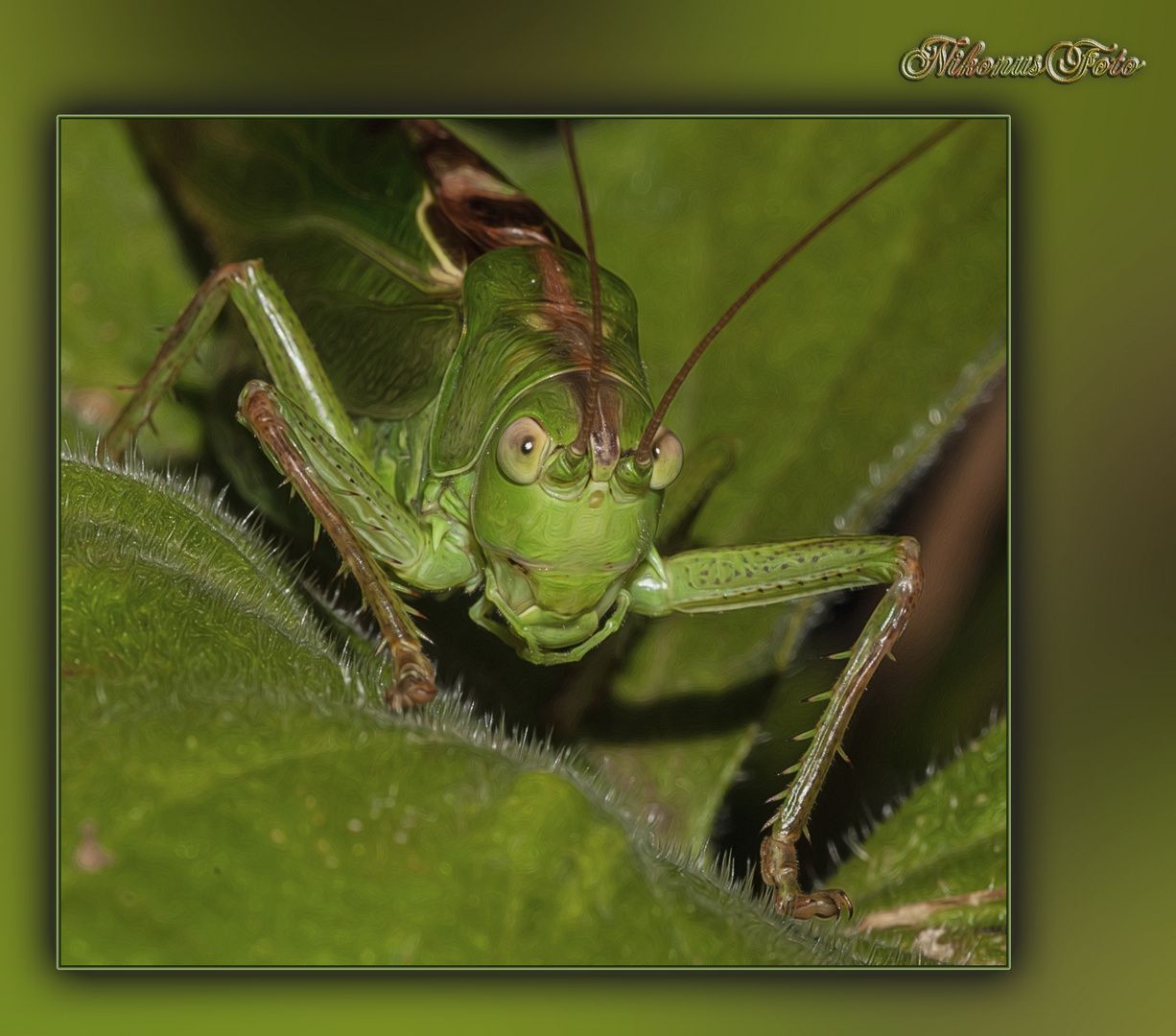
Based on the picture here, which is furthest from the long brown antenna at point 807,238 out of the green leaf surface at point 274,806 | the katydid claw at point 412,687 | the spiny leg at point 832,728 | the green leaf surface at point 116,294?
the green leaf surface at point 116,294

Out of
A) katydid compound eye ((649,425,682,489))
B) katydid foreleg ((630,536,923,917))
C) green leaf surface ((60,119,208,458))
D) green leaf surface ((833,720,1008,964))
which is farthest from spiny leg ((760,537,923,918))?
green leaf surface ((60,119,208,458))

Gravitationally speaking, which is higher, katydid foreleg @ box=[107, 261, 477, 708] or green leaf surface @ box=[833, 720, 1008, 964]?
katydid foreleg @ box=[107, 261, 477, 708]

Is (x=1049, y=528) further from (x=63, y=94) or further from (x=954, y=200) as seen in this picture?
(x=63, y=94)

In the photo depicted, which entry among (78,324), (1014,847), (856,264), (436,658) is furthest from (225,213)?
(1014,847)

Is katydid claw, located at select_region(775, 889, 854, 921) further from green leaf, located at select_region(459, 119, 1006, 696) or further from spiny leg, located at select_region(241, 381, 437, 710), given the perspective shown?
spiny leg, located at select_region(241, 381, 437, 710)

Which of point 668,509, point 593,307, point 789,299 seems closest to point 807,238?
point 789,299

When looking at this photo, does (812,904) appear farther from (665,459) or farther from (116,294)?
(116,294)

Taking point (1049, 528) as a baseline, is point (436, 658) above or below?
below
